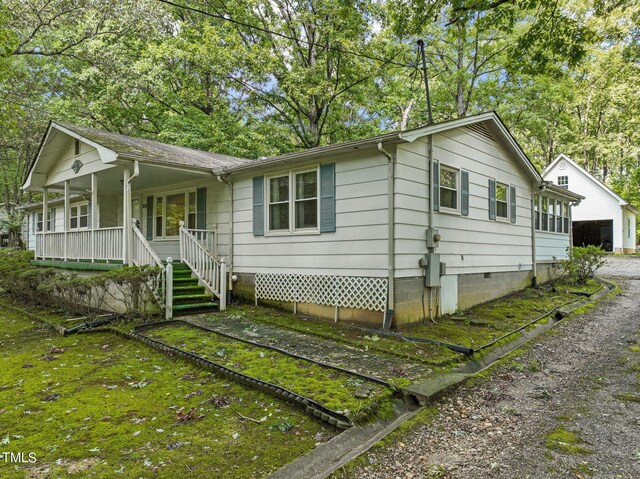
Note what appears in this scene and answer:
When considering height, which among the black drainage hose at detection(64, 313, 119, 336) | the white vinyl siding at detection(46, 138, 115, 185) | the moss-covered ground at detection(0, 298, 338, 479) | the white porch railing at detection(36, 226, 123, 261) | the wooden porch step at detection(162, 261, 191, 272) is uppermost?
the white vinyl siding at detection(46, 138, 115, 185)

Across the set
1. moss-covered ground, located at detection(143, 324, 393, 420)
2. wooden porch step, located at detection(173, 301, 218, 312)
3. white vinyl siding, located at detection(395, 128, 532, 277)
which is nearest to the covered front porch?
wooden porch step, located at detection(173, 301, 218, 312)

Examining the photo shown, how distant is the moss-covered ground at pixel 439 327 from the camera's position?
5.87m

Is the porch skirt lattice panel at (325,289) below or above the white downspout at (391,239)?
below

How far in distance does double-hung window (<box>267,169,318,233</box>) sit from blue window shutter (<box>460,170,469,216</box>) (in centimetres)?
334

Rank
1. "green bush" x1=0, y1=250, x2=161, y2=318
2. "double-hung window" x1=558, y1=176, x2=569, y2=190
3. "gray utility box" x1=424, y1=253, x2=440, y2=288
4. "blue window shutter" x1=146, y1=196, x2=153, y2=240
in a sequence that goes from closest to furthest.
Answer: "gray utility box" x1=424, y1=253, x2=440, y2=288 → "green bush" x1=0, y1=250, x2=161, y2=318 → "blue window shutter" x1=146, y1=196, x2=153, y2=240 → "double-hung window" x1=558, y1=176, x2=569, y2=190

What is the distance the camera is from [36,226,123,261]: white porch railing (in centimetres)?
939

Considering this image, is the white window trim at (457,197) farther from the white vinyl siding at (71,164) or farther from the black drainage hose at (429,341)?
the white vinyl siding at (71,164)

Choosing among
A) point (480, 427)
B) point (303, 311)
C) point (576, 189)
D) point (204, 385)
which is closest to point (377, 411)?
point (480, 427)

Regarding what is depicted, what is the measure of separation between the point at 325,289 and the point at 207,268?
3250 millimetres

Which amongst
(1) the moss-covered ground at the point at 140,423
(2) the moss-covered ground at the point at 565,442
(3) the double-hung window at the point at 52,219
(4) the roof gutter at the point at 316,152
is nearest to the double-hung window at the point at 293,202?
(4) the roof gutter at the point at 316,152

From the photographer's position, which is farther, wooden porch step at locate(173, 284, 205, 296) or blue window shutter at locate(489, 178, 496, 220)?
blue window shutter at locate(489, 178, 496, 220)

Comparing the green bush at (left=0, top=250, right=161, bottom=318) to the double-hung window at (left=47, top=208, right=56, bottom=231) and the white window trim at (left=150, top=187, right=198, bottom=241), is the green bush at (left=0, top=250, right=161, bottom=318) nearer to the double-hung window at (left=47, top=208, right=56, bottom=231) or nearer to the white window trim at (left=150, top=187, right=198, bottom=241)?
the white window trim at (left=150, top=187, right=198, bottom=241)

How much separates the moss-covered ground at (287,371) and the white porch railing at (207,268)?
7.51 feet

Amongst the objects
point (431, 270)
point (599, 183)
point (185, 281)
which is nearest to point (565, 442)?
point (431, 270)
